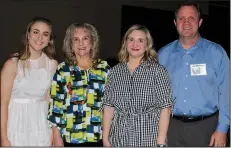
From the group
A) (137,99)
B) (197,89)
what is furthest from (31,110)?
(197,89)

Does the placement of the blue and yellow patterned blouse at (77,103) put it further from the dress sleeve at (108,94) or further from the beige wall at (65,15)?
the beige wall at (65,15)

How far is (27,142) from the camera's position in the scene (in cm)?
270

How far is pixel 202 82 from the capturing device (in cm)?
260

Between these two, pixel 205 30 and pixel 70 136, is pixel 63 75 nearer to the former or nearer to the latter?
pixel 70 136

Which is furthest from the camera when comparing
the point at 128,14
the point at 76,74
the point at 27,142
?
the point at 128,14

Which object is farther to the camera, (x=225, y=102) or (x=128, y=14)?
(x=128, y=14)

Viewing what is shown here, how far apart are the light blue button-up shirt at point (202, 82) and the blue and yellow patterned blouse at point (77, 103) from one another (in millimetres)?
547

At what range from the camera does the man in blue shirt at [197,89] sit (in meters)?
2.59

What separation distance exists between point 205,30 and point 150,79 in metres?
4.40

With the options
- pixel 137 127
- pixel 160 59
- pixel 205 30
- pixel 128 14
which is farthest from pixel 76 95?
pixel 205 30

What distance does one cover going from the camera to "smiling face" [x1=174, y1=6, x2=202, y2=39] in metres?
2.63

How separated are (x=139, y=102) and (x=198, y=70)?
0.55m

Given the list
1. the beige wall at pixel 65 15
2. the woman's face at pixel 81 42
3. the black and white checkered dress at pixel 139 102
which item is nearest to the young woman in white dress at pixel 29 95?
the woman's face at pixel 81 42

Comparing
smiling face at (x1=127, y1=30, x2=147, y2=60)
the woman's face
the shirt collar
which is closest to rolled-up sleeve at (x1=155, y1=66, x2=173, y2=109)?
smiling face at (x1=127, y1=30, x2=147, y2=60)
